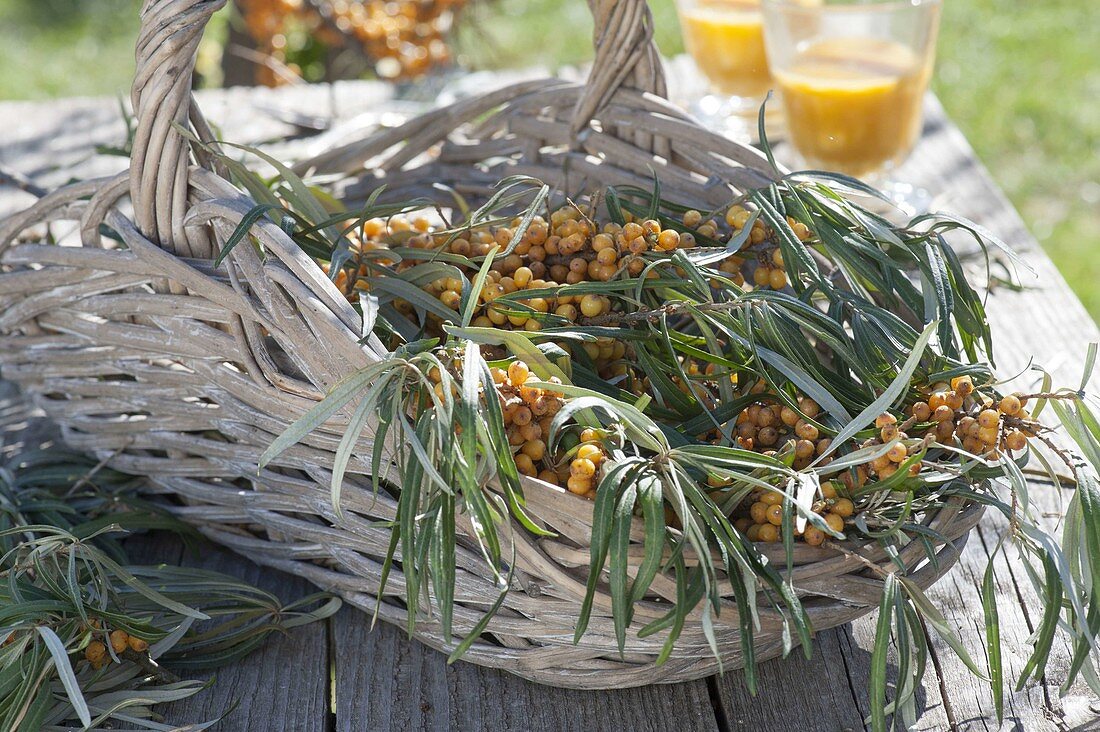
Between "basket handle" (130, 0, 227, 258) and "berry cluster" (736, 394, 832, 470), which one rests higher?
"basket handle" (130, 0, 227, 258)

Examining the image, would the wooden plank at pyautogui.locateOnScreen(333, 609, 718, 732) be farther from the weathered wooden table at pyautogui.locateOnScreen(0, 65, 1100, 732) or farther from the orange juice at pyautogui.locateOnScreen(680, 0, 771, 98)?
the orange juice at pyautogui.locateOnScreen(680, 0, 771, 98)

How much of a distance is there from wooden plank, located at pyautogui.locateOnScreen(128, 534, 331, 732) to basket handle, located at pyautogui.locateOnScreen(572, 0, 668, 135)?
0.43 meters

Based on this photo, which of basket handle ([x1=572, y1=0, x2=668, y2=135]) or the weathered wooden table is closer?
the weathered wooden table

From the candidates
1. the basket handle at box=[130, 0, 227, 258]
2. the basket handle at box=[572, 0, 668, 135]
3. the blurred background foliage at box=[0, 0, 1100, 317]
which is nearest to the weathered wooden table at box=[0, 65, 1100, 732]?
the basket handle at box=[130, 0, 227, 258]

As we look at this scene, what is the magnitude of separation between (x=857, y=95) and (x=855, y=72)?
0.09ft

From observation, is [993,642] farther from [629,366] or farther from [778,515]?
[629,366]

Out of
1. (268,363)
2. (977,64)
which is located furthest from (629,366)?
(977,64)

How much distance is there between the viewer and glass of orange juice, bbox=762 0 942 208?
1032 millimetres

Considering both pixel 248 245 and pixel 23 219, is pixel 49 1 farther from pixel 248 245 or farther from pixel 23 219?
pixel 248 245

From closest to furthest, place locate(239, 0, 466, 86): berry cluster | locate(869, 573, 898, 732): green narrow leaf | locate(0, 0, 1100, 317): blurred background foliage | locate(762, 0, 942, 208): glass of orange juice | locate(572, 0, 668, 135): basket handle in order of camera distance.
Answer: locate(869, 573, 898, 732): green narrow leaf → locate(572, 0, 668, 135): basket handle → locate(762, 0, 942, 208): glass of orange juice → locate(239, 0, 466, 86): berry cluster → locate(0, 0, 1100, 317): blurred background foliage

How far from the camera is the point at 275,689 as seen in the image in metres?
0.64

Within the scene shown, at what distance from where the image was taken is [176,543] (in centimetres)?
77

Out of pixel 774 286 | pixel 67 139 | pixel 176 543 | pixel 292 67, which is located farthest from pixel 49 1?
pixel 774 286

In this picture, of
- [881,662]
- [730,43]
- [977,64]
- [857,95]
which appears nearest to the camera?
[881,662]
